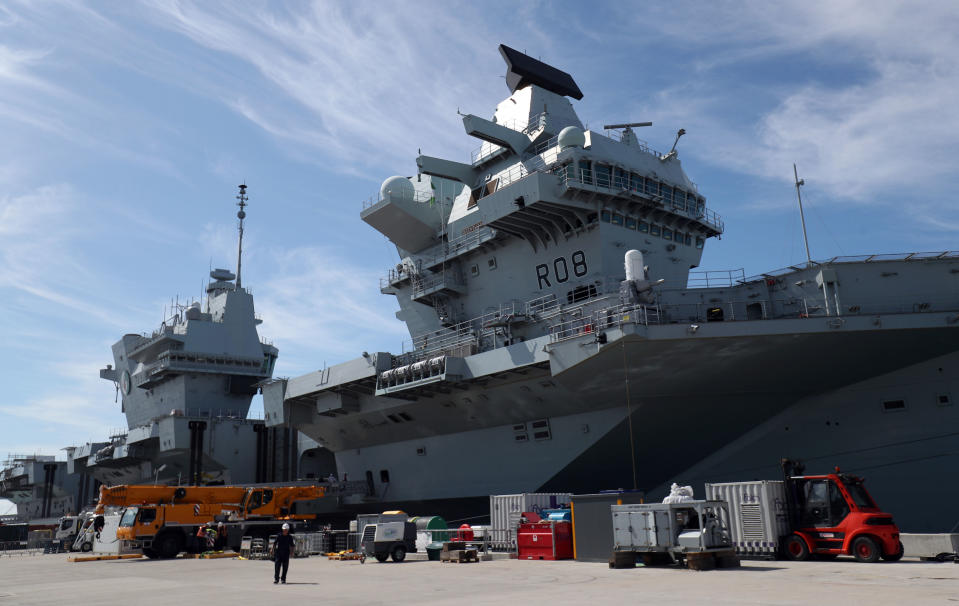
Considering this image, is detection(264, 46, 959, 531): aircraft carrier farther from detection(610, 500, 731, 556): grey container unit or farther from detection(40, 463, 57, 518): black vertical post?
detection(40, 463, 57, 518): black vertical post

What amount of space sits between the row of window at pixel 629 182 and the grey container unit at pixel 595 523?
10.3m

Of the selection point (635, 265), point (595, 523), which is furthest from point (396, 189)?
point (595, 523)

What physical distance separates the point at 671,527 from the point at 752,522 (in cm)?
202

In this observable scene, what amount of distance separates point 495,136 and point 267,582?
16.6 meters

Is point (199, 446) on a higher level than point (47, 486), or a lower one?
higher

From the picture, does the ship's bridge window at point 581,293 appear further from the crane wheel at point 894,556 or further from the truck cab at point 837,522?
the crane wheel at point 894,556

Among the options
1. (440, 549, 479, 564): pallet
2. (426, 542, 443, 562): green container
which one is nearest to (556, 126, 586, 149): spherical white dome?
(426, 542, 443, 562): green container

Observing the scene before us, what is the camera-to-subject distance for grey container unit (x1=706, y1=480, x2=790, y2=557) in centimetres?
1305

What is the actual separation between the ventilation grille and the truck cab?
1.53 ft

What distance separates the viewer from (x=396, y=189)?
27266 millimetres

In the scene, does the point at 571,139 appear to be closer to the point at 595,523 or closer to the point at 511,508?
the point at 511,508

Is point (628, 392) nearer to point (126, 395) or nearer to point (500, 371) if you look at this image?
point (500, 371)

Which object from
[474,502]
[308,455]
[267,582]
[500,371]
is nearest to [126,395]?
[308,455]

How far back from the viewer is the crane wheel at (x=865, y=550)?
464 inches
